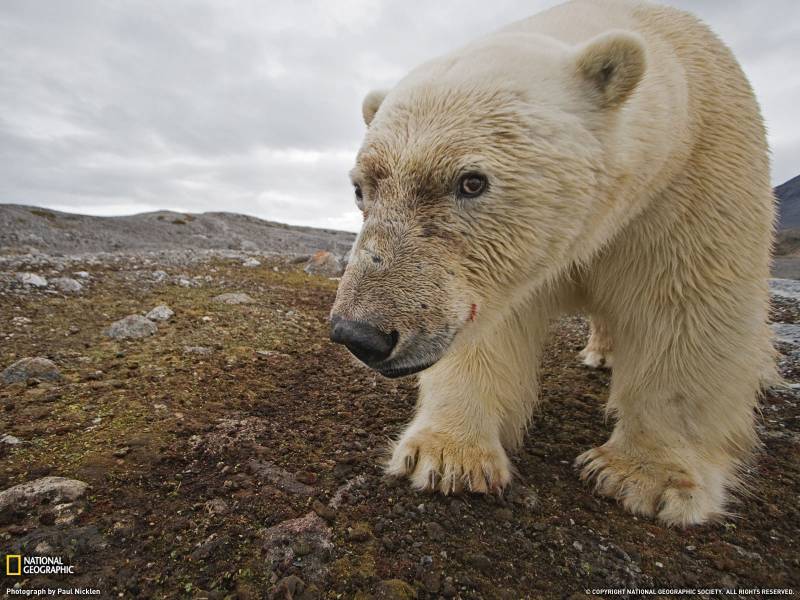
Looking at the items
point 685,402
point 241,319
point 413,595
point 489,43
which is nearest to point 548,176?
point 489,43

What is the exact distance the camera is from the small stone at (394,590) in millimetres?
1439

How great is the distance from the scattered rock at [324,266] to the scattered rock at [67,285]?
3.96m

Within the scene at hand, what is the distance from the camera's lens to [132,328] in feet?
12.1

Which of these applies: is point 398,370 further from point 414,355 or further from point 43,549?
point 43,549

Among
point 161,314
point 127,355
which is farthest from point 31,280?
point 127,355

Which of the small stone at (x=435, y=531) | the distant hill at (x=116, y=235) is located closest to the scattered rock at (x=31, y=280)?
the small stone at (x=435, y=531)

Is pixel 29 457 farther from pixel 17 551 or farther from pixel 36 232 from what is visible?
pixel 36 232

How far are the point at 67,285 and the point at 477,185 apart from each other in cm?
486

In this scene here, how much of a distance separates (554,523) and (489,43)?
81.2 inches

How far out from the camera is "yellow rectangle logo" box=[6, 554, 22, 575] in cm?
142

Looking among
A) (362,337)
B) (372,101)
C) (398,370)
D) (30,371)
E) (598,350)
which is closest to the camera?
(362,337)

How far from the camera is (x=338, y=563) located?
155cm

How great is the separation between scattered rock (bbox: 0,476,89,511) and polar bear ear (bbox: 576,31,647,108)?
8.44 ft

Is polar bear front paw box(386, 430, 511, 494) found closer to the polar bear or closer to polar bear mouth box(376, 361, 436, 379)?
the polar bear
